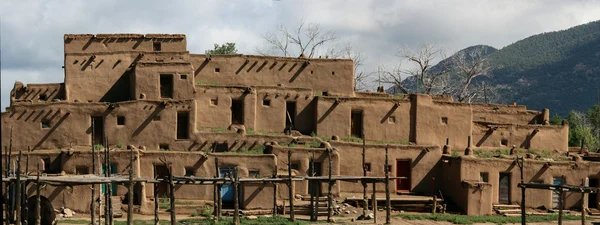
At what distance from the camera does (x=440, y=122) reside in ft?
134

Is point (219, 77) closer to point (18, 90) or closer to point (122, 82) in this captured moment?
point (122, 82)

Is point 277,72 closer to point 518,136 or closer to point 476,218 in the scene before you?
point 476,218

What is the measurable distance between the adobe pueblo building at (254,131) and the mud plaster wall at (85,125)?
0.16ft

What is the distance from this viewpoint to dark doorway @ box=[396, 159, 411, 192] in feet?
127

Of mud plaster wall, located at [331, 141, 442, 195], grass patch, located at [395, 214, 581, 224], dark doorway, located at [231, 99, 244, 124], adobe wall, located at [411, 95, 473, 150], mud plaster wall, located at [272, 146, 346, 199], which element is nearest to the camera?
grass patch, located at [395, 214, 581, 224]

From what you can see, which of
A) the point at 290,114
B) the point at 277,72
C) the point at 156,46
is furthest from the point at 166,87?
the point at 290,114

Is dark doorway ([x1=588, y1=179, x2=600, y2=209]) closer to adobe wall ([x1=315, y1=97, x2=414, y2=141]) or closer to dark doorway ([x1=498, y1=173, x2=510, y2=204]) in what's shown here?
dark doorway ([x1=498, y1=173, x2=510, y2=204])

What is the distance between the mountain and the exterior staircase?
59.0 m

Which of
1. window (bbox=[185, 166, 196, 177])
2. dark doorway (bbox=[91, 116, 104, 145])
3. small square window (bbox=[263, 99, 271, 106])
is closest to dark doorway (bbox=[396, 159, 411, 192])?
small square window (bbox=[263, 99, 271, 106])

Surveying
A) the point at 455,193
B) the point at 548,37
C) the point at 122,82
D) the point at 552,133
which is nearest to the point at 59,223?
the point at 122,82

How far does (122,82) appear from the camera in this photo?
129ft

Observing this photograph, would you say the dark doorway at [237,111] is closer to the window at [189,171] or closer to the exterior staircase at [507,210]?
the window at [189,171]

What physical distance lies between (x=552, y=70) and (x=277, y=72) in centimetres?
7463

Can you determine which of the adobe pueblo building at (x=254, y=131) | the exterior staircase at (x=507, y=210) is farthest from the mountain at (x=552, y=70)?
the exterior staircase at (x=507, y=210)
